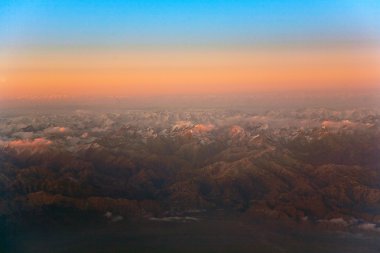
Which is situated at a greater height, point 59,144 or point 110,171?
point 59,144

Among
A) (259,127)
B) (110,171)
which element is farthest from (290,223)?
(110,171)

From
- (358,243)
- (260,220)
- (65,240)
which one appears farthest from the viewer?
(260,220)

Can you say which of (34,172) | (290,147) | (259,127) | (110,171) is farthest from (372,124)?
(34,172)

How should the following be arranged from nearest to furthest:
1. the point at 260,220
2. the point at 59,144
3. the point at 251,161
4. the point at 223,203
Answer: the point at 260,220, the point at 223,203, the point at 59,144, the point at 251,161

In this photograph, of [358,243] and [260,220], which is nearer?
[358,243]

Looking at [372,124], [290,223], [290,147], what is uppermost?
[372,124]

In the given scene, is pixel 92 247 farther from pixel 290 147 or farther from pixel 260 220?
pixel 290 147
